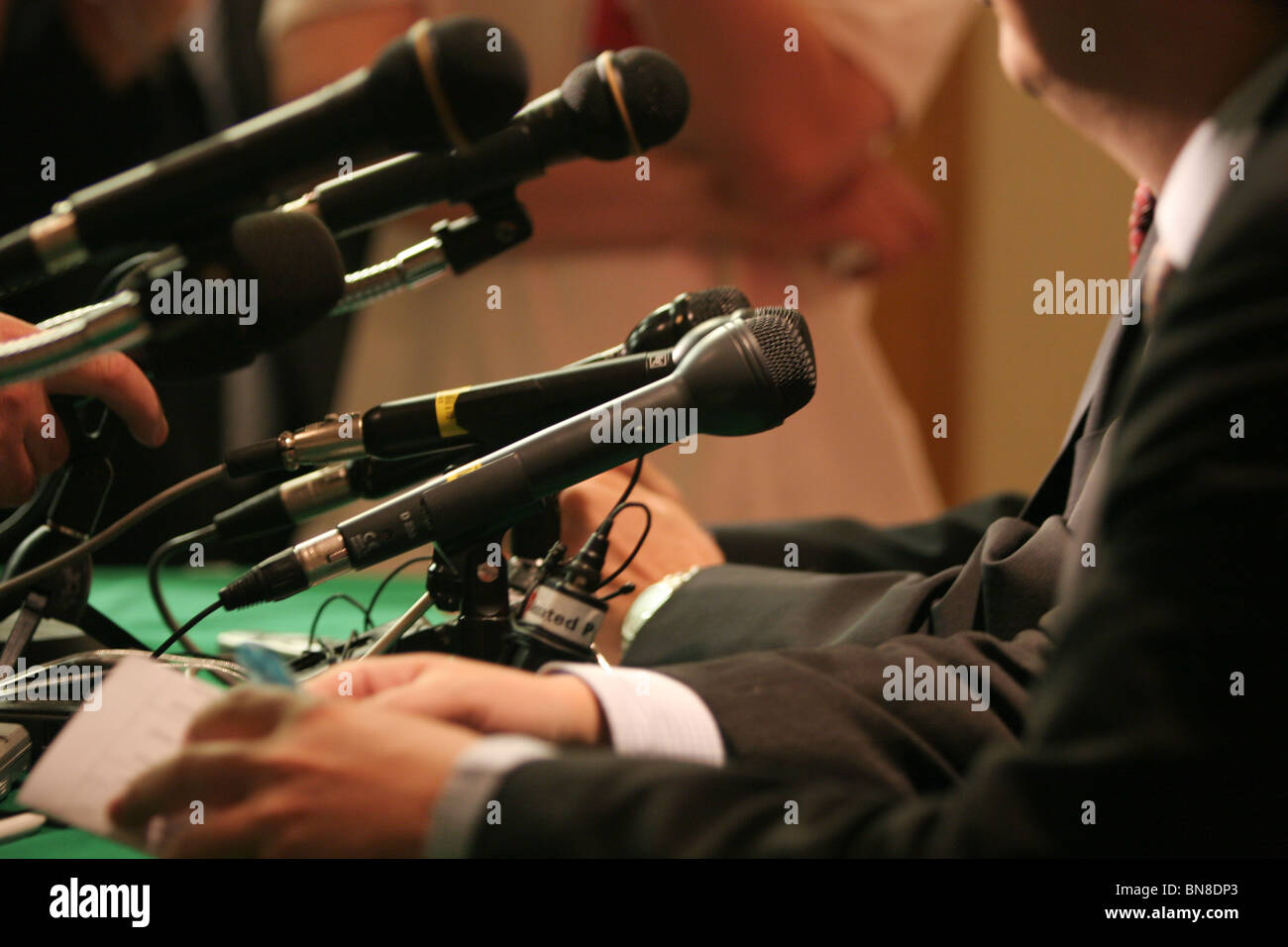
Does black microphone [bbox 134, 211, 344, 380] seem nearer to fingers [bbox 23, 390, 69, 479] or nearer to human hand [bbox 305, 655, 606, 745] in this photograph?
human hand [bbox 305, 655, 606, 745]

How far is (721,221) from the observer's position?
5.35 feet

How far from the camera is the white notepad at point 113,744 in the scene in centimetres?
41

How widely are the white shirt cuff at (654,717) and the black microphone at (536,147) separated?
294 millimetres

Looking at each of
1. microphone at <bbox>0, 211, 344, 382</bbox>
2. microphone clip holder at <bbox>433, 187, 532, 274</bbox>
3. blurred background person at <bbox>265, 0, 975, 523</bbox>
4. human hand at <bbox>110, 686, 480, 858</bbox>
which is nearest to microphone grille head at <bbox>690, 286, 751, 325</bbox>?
microphone clip holder at <bbox>433, 187, 532, 274</bbox>

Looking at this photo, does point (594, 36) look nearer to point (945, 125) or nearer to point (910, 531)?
point (910, 531)

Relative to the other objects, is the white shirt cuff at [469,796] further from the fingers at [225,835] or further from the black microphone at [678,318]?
the black microphone at [678,318]

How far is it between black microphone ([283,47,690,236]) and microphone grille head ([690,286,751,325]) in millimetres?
93

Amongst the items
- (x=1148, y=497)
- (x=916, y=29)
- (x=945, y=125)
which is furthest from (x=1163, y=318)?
(x=945, y=125)

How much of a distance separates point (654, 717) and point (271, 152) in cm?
28

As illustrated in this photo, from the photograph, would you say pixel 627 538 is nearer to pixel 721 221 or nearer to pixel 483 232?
pixel 483 232

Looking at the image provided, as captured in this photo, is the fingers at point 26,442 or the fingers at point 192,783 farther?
the fingers at point 26,442

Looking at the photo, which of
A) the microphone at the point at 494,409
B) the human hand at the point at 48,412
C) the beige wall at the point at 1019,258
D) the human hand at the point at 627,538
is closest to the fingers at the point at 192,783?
the microphone at the point at 494,409

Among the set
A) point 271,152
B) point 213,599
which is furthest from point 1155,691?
point 213,599

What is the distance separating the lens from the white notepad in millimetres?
415
